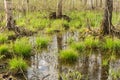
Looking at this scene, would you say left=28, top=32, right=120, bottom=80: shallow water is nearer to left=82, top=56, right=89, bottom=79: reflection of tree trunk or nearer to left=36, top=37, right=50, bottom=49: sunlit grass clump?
left=82, top=56, right=89, bottom=79: reflection of tree trunk

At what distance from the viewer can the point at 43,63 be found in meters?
8.79

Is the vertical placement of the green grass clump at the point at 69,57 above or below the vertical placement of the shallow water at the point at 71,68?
above

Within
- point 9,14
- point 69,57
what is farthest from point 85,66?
point 9,14

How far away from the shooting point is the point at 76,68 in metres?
8.16

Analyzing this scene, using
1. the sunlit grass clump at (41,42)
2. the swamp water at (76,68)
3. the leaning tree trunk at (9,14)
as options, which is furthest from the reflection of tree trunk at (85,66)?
the leaning tree trunk at (9,14)

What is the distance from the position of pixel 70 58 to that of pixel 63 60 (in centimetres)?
23

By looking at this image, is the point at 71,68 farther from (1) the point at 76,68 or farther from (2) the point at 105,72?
(2) the point at 105,72

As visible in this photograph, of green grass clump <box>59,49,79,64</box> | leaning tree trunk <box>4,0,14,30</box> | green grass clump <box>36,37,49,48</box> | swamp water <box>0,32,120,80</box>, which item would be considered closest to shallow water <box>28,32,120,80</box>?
swamp water <box>0,32,120,80</box>

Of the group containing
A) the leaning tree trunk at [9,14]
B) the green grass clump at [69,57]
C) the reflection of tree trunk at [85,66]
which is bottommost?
the reflection of tree trunk at [85,66]

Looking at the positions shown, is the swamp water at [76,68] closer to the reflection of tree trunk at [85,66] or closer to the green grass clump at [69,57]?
the reflection of tree trunk at [85,66]

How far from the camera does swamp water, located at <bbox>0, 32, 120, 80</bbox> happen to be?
7293 millimetres

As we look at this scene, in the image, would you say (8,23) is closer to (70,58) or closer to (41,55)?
(41,55)

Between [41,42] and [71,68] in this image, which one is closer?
[71,68]

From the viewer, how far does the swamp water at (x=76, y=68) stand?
7.29 metres
